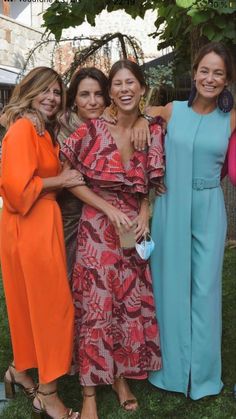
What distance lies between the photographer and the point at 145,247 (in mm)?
2768

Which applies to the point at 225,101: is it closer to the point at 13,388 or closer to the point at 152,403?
the point at 152,403

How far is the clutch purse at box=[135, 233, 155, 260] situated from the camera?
2752mm

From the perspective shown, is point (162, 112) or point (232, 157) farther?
point (162, 112)

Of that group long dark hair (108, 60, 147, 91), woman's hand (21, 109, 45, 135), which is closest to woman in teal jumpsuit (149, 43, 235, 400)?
long dark hair (108, 60, 147, 91)

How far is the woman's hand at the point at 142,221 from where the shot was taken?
279cm

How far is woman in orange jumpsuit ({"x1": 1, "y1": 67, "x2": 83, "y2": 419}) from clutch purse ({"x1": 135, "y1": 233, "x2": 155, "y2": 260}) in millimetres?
426

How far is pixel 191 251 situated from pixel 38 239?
891 mm

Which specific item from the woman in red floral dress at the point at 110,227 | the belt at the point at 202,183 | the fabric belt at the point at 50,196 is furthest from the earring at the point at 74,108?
the belt at the point at 202,183

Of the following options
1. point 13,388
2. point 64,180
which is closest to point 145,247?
point 64,180

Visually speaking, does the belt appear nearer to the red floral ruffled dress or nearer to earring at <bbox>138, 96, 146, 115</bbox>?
the red floral ruffled dress

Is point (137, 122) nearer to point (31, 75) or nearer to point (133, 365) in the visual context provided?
point (31, 75)

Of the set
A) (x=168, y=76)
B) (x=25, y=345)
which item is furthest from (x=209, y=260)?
(x=168, y=76)

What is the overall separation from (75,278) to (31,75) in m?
1.17

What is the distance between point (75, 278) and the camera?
9.53 ft
